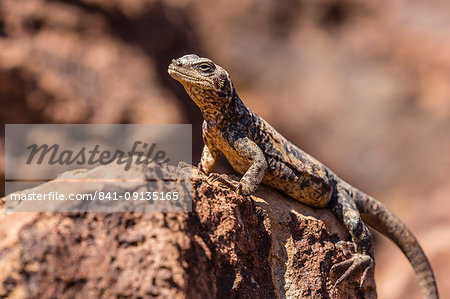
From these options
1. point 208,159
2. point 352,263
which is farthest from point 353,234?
point 208,159

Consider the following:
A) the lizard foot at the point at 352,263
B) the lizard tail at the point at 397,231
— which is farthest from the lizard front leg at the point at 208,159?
the lizard tail at the point at 397,231

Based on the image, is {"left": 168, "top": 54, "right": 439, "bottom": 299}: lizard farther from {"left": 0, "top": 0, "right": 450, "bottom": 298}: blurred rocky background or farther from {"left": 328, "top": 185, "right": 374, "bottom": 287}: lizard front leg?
{"left": 0, "top": 0, "right": 450, "bottom": 298}: blurred rocky background

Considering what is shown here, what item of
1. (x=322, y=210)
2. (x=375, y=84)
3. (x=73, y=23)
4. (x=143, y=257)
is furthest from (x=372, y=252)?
(x=73, y=23)

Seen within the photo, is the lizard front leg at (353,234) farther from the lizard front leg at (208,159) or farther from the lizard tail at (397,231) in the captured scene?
the lizard front leg at (208,159)

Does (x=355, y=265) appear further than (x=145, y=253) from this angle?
Yes

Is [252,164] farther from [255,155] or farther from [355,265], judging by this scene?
[355,265]

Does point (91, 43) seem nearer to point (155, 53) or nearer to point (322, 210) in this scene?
point (155, 53)

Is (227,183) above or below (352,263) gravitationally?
above
